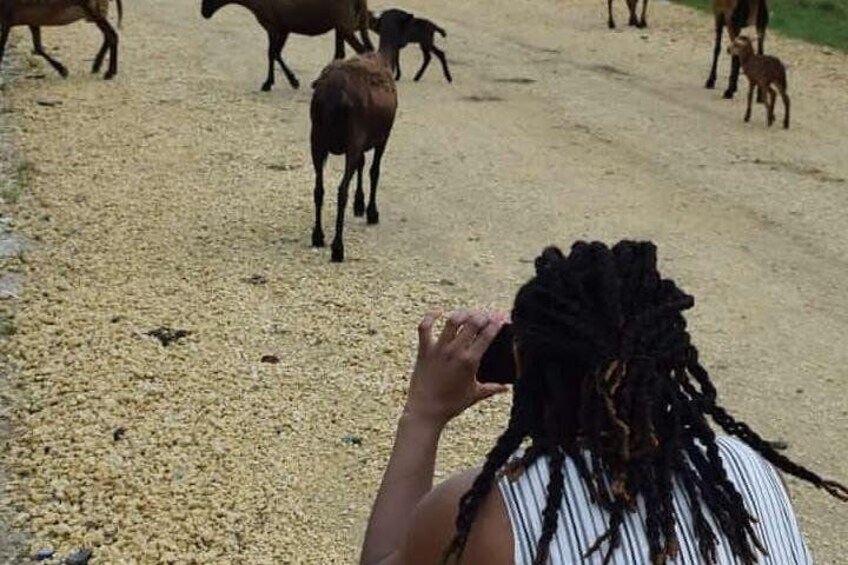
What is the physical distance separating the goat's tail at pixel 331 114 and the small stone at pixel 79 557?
3800 mm

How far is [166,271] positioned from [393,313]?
1474mm

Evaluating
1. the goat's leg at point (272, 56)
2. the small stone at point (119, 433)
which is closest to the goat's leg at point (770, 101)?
the goat's leg at point (272, 56)

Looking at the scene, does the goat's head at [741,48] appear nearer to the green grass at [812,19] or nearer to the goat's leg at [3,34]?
the green grass at [812,19]

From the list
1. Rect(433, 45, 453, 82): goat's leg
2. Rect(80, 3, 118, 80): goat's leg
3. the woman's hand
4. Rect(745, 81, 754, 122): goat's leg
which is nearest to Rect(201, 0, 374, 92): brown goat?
Rect(433, 45, 453, 82): goat's leg

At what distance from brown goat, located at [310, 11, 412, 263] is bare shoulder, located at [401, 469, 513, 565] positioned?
5.95 metres

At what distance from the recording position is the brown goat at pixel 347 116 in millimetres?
8102

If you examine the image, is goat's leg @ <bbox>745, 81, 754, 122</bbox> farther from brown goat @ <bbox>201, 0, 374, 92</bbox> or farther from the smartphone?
the smartphone

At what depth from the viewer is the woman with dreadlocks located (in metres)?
2.11

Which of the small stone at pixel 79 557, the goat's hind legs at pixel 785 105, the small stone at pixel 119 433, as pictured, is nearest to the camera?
the small stone at pixel 79 557

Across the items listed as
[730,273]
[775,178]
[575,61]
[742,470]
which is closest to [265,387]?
[730,273]

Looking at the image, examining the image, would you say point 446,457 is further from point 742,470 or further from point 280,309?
point 742,470

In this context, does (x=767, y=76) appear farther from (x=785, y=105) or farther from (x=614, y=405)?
(x=614, y=405)

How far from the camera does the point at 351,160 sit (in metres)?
8.23

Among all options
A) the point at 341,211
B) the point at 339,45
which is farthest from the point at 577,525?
the point at 339,45
